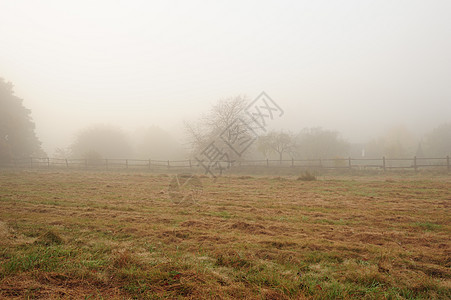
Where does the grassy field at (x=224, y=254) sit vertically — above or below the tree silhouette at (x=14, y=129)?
below

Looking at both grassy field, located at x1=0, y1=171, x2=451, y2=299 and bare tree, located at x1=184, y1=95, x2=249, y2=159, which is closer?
grassy field, located at x1=0, y1=171, x2=451, y2=299

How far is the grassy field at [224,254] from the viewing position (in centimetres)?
288

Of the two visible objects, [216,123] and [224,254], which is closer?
[224,254]

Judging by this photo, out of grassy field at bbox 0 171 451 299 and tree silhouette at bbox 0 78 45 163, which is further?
tree silhouette at bbox 0 78 45 163

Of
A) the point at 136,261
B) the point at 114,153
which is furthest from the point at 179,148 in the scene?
the point at 136,261

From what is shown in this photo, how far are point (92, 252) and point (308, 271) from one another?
3741 mm

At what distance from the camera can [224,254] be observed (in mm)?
3873

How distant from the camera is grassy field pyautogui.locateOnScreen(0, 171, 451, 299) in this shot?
9.45 ft

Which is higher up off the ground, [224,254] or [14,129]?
[14,129]

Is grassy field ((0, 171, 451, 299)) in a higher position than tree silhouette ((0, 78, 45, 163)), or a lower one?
lower

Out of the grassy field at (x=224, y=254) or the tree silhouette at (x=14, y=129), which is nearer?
the grassy field at (x=224, y=254)

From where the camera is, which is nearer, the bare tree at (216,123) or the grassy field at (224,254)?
the grassy field at (224,254)

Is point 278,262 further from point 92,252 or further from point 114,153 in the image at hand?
point 114,153

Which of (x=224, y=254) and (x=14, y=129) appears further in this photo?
(x=14, y=129)
